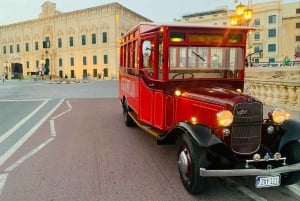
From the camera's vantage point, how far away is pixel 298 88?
35.7 feet

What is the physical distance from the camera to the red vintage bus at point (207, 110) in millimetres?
4453

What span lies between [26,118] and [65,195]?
808cm

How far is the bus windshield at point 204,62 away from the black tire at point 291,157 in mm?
1948

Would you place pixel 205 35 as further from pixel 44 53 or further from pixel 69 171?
→ pixel 44 53

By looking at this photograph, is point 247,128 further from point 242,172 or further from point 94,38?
point 94,38

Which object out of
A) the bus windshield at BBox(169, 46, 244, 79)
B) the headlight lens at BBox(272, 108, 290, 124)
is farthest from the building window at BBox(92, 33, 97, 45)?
the headlight lens at BBox(272, 108, 290, 124)

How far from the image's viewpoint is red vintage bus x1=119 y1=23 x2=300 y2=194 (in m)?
4.45

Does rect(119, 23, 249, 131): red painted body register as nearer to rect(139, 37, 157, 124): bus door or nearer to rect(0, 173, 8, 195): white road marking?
rect(139, 37, 157, 124): bus door

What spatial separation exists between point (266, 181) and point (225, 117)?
99cm

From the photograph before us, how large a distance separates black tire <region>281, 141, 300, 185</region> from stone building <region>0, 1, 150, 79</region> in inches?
2183

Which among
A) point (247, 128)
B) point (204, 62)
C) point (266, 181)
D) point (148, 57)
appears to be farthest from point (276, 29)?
point (266, 181)

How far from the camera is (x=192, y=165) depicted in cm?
450

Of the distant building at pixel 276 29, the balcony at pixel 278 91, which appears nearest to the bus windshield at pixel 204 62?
the balcony at pixel 278 91

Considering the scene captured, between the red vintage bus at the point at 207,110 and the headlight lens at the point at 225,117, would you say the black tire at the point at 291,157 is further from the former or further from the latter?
the headlight lens at the point at 225,117
